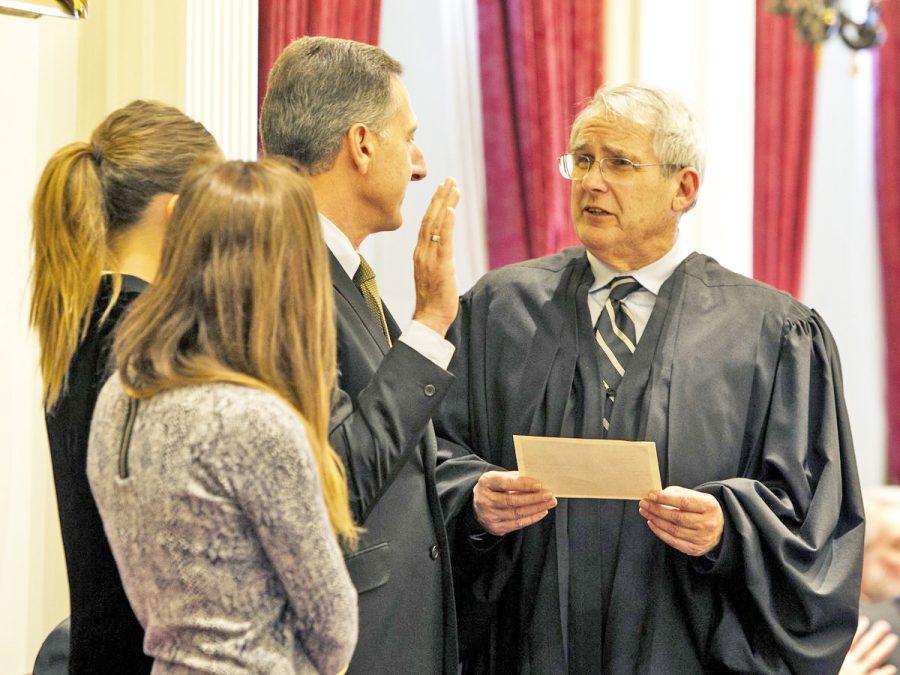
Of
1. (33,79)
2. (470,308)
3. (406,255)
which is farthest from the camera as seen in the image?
(406,255)

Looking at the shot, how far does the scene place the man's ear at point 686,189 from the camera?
2.93 metres

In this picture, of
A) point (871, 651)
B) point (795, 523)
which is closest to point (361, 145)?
point (795, 523)

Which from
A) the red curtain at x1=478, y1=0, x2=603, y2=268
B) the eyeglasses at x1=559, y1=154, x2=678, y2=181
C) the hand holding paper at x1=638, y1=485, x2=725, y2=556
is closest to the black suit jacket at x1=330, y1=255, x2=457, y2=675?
the hand holding paper at x1=638, y1=485, x2=725, y2=556

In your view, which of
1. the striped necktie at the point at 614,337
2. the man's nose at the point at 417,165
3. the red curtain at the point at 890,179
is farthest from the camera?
the red curtain at the point at 890,179

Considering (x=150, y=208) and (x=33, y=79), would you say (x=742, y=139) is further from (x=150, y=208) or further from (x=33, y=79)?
(x=150, y=208)

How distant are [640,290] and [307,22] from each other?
1.86m

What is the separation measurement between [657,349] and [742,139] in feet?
11.2

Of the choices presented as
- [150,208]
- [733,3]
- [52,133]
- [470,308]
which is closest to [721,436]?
[470,308]

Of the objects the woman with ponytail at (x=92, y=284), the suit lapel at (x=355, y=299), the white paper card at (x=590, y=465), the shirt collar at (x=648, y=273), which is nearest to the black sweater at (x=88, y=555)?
the woman with ponytail at (x=92, y=284)

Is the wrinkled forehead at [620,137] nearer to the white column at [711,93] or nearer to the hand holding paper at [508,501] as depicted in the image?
the hand holding paper at [508,501]

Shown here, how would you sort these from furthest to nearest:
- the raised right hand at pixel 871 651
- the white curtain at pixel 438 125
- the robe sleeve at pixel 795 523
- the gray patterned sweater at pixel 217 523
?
the white curtain at pixel 438 125 → the raised right hand at pixel 871 651 → the robe sleeve at pixel 795 523 → the gray patterned sweater at pixel 217 523

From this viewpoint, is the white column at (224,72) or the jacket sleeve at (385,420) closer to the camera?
the jacket sleeve at (385,420)

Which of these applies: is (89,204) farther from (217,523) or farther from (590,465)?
(590,465)

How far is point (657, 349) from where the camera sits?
2764 millimetres
